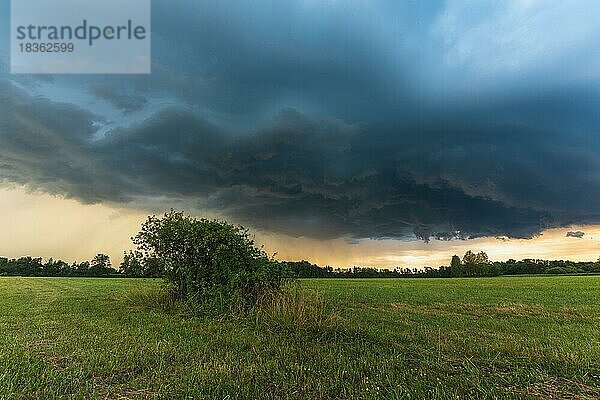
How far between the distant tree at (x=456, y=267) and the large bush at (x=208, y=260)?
85.4m

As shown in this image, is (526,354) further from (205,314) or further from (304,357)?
(205,314)

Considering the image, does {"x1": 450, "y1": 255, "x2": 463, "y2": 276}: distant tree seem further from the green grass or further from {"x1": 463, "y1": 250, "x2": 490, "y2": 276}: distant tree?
the green grass

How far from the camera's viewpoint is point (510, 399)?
20.0ft

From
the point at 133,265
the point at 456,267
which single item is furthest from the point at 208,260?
the point at 456,267

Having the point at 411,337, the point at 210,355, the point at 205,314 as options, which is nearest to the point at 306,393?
the point at 210,355

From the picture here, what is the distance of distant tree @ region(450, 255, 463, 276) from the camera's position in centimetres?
9406

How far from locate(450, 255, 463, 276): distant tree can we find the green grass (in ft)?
278

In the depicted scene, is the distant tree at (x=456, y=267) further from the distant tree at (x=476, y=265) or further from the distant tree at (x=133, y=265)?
the distant tree at (x=133, y=265)

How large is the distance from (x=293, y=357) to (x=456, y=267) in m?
94.5

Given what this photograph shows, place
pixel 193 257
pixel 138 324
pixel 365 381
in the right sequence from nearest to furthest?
pixel 365 381 < pixel 138 324 < pixel 193 257

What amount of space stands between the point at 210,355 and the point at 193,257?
28.8 ft

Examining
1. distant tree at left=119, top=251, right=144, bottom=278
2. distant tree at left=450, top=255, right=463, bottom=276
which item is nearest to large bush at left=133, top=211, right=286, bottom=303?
distant tree at left=119, top=251, right=144, bottom=278

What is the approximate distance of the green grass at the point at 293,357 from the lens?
253 inches

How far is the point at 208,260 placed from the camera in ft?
54.6
